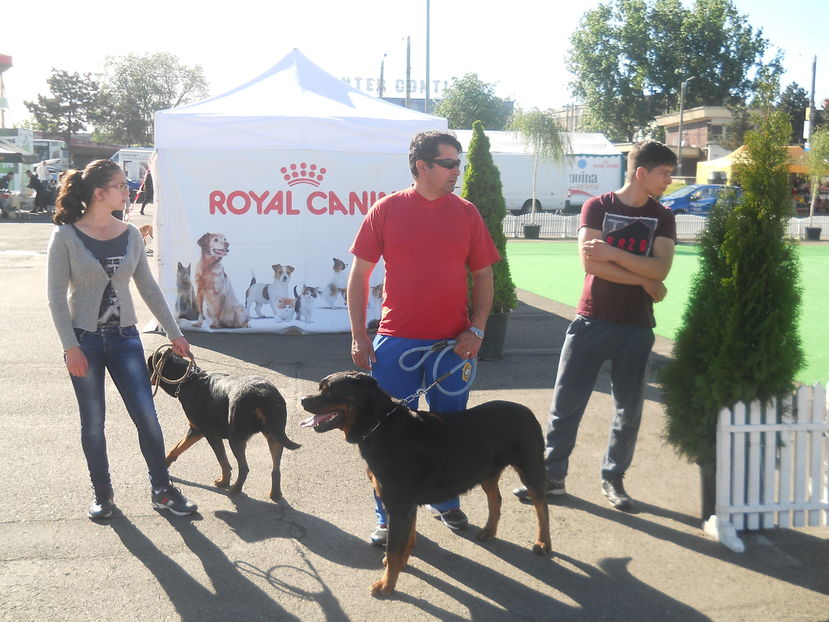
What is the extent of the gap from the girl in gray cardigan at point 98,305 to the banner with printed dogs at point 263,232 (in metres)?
5.02

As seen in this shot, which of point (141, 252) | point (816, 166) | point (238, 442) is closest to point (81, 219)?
point (141, 252)

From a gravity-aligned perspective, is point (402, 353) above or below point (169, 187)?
below

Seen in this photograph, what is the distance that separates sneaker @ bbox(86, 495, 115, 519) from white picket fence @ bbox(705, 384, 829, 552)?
319cm

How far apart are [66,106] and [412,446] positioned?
256 ft

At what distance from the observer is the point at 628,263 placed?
168 inches

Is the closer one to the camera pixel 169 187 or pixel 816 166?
pixel 169 187

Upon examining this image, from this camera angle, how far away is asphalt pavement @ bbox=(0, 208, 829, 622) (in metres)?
3.50

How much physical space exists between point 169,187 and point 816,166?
89.2ft

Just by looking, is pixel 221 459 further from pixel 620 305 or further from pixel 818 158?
pixel 818 158

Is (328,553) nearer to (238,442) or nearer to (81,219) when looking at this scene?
(238,442)

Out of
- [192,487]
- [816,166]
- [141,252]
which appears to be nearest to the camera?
[141,252]

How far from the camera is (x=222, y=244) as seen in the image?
30.6 ft

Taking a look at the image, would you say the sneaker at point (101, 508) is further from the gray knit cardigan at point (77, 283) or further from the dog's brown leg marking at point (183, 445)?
the gray knit cardigan at point (77, 283)

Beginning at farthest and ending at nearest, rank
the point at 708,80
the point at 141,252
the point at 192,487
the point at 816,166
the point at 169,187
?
the point at 708,80 → the point at 816,166 → the point at 169,187 → the point at 192,487 → the point at 141,252
